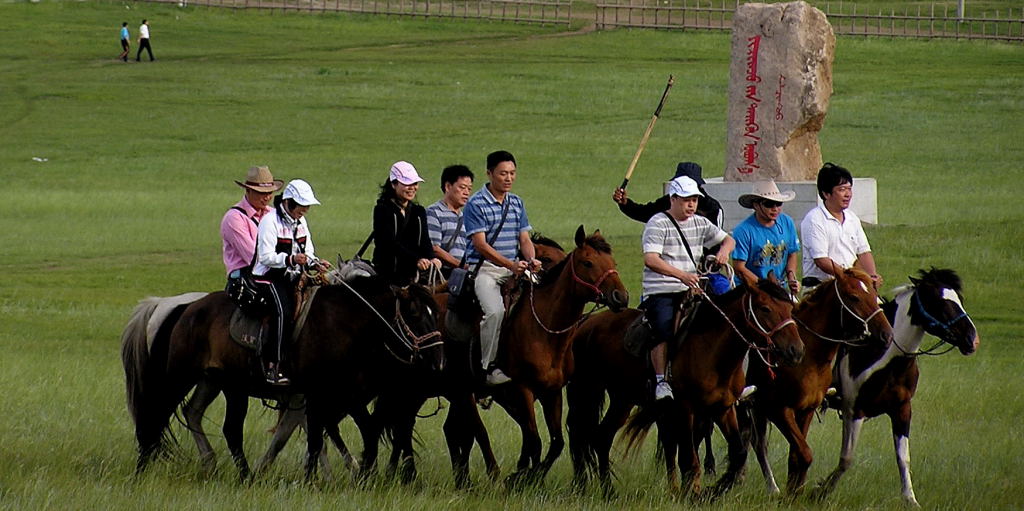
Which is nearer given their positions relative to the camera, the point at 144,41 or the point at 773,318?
the point at 773,318

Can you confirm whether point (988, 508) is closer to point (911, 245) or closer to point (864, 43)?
point (911, 245)

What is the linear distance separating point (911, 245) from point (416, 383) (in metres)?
14.5

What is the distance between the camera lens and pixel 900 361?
11.1 meters

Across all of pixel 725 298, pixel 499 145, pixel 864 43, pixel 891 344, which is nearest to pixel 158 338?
pixel 725 298

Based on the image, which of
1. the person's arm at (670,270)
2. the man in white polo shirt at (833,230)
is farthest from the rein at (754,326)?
the man in white polo shirt at (833,230)

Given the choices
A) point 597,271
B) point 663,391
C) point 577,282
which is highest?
point 597,271

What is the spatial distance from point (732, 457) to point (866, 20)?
58.4 m

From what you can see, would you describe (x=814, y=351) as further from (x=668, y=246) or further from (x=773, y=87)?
(x=773, y=87)

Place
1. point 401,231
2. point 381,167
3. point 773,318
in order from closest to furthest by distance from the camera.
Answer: point 773,318 < point 401,231 < point 381,167

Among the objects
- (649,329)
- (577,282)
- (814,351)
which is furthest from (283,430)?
(814,351)

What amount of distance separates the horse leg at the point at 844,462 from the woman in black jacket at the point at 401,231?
10.2ft

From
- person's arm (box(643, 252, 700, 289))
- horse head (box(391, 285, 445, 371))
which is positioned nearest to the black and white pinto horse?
person's arm (box(643, 252, 700, 289))

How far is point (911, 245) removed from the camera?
24.5 meters

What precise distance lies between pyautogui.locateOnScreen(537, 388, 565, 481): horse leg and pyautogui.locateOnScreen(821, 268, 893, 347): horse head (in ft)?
6.58
